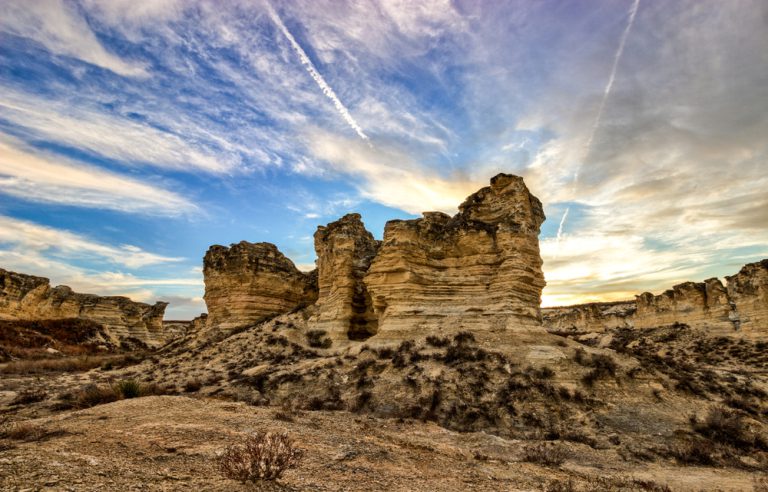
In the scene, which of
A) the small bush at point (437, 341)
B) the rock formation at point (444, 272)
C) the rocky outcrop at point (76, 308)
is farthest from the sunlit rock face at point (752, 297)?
the rocky outcrop at point (76, 308)

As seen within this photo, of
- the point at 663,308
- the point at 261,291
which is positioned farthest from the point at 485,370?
the point at 663,308

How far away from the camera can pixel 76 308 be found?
43875 millimetres

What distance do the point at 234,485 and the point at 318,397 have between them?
37.1 feet

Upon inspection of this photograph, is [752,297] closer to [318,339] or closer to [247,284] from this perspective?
[318,339]

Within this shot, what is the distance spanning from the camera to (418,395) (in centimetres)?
1467

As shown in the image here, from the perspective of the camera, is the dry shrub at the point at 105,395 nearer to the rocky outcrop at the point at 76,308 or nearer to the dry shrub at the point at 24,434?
the dry shrub at the point at 24,434

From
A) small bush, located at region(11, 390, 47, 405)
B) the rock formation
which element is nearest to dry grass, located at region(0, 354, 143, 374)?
small bush, located at region(11, 390, 47, 405)

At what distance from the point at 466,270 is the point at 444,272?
126 centimetres

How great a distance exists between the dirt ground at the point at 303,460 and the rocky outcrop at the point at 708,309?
35509 millimetres

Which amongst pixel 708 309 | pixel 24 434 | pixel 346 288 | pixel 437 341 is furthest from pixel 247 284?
pixel 708 309

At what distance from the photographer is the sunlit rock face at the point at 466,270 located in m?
19.0

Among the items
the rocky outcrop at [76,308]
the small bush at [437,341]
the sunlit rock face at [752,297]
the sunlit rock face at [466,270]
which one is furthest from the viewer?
the rocky outcrop at [76,308]

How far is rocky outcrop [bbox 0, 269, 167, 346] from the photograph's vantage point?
1460 inches

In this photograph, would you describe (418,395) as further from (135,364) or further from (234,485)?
(135,364)
